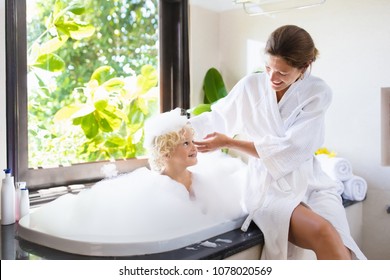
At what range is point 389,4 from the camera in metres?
2.19

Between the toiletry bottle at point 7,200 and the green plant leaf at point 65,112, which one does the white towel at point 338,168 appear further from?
the toiletry bottle at point 7,200

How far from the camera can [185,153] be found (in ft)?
6.08

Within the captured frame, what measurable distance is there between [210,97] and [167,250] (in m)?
1.50

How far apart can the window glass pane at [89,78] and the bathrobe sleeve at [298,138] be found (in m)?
1.07

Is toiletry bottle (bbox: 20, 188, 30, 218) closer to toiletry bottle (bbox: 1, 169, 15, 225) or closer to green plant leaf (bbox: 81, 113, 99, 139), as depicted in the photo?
toiletry bottle (bbox: 1, 169, 15, 225)

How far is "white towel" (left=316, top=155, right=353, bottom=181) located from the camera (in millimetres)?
2252

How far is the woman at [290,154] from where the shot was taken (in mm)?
1616

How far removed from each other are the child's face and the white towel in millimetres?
817

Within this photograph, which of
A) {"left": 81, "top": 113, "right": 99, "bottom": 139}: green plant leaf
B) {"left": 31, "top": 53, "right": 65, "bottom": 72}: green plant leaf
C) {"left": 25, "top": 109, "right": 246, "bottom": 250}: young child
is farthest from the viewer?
{"left": 81, "top": 113, "right": 99, "bottom": 139}: green plant leaf

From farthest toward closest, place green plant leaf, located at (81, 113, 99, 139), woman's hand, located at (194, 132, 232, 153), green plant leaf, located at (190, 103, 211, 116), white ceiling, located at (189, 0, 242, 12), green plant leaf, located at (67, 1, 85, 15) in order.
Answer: white ceiling, located at (189, 0, 242, 12), green plant leaf, located at (190, 103, 211, 116), green plant leaf, located at (81, 113, 99, 139), green plant leaf, located at (67, 1, 85, 15), woman's hand, located at (194, 132, 232, 153)

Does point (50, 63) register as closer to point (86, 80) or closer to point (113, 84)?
point (86, 80)

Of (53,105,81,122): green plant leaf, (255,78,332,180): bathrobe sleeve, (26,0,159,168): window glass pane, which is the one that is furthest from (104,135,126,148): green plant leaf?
(255,78,332,180): bathrobe sleeve

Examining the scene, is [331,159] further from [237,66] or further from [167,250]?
[167,250]

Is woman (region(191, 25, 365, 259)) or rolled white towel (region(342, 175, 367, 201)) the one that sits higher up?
woman (region(191, 25, 365, 259))
